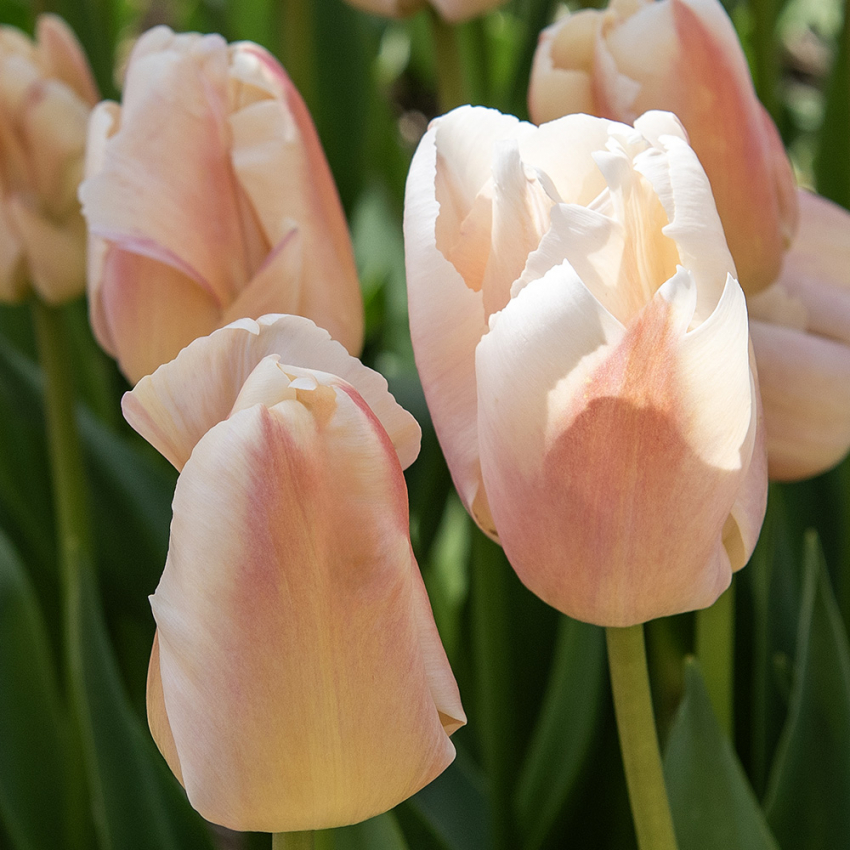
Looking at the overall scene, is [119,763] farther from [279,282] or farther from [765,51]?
[765,51]

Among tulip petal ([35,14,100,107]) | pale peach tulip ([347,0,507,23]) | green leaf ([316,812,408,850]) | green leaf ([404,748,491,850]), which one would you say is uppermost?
pale peach tulip ([347,0,507,23])

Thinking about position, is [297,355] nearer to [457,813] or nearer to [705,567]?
[705,567]

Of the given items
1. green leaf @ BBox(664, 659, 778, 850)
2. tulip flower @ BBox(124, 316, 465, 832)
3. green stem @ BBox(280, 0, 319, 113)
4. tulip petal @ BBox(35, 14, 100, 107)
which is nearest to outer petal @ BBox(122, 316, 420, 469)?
tulip flower @ BBox(124, 316, 465, 832)

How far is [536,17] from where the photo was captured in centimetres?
102

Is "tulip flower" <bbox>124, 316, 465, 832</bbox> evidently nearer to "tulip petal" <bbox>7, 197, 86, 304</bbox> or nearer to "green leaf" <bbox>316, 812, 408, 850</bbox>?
"green leaf" <bbox>316, 812, 408, 850</bbox>

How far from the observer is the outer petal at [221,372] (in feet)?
0.84

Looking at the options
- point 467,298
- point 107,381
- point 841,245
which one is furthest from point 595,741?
point 107,381

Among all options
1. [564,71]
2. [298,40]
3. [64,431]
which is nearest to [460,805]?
[64,431]

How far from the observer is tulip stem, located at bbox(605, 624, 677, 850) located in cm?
31

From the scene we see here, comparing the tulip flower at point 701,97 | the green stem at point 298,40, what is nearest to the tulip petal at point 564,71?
the tulip flower at point 701,97

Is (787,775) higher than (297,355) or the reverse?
the reverse

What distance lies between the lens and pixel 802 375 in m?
0.40

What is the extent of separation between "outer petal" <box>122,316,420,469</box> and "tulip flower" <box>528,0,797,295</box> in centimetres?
18

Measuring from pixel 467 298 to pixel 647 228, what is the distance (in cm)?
5
